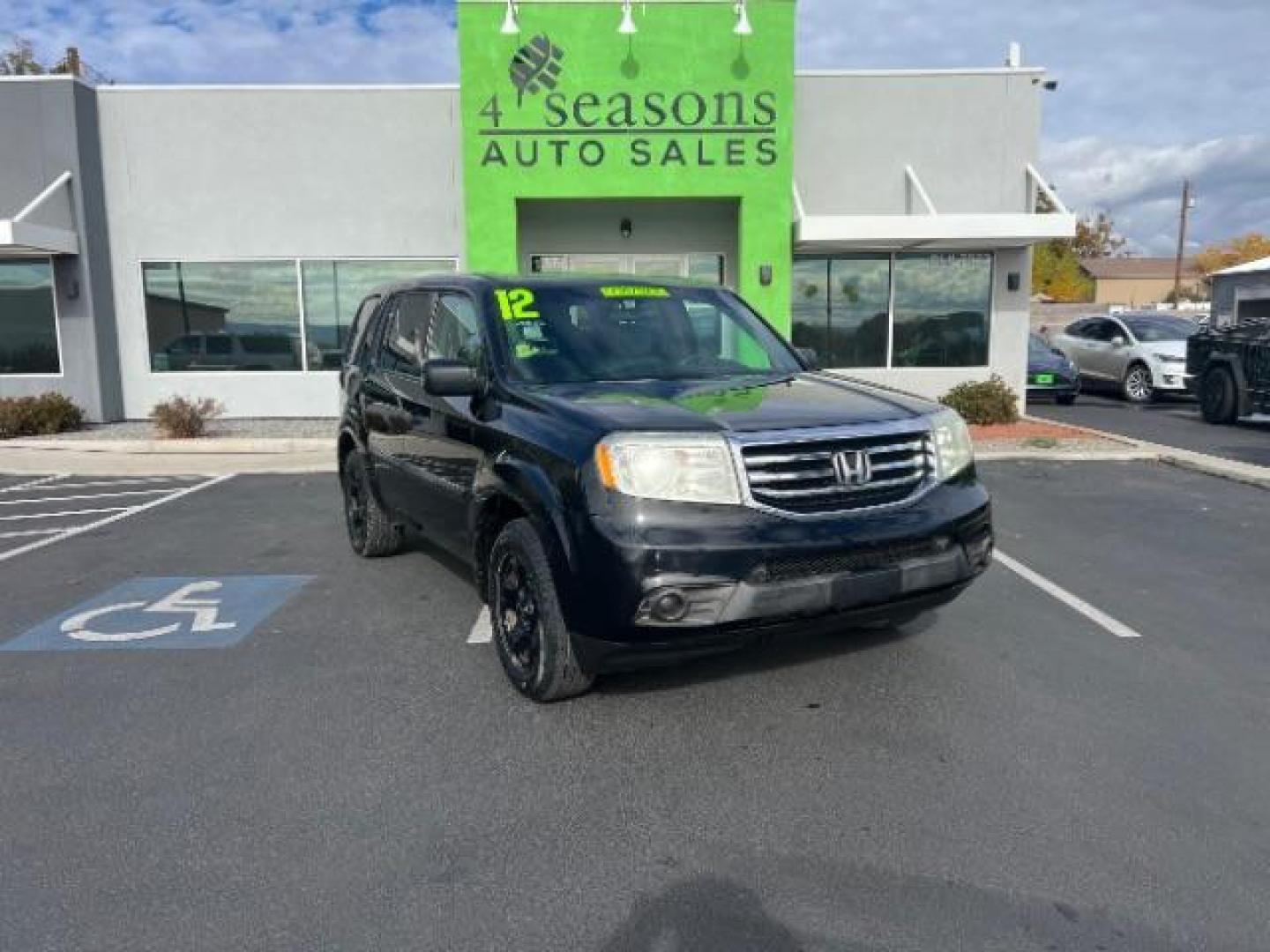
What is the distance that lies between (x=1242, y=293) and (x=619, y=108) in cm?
1872

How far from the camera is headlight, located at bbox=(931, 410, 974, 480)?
403 centimetres

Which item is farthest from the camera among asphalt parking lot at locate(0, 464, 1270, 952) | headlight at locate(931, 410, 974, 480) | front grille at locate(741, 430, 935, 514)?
headlight at locate(931, 410, 974, 480)

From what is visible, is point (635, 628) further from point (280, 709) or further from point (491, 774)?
point (280, 709)

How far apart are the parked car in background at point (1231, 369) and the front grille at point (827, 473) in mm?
12616

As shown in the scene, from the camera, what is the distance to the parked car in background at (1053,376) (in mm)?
17828

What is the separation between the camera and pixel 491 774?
3555mm

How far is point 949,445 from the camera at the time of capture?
4.11 metres

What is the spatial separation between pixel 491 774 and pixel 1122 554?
5152mm

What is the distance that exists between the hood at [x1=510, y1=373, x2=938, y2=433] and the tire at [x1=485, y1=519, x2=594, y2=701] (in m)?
0.60

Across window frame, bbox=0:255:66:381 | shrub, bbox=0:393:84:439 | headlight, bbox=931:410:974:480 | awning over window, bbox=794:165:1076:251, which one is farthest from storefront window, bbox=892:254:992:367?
window frame, bbox=0:255:66:381

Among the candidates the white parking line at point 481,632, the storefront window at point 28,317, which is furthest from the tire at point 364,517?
the storefront window at point 28,317

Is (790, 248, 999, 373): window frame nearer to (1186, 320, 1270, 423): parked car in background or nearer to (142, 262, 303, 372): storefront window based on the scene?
Answer: (1186, 320, 1270, 423): parked car in background

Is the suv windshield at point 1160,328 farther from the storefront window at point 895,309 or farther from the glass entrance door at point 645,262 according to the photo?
the glass entrance door at point 645,262

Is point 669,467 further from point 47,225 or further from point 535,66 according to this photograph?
point 47,225
